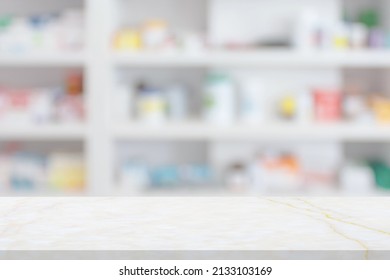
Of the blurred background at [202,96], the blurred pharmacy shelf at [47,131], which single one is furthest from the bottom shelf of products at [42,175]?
the blurred pharmacy shelf at [47,131]

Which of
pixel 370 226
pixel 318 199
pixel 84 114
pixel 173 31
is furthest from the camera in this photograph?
pixel 173 31

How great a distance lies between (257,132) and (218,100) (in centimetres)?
23

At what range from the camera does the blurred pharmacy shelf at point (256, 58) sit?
2.93 meters

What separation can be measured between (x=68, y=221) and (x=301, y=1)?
93.3 inches

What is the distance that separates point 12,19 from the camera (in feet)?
10.1

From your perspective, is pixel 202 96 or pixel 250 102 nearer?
pixel 250 102

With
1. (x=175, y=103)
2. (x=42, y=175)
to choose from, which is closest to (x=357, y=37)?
(x=175, y=103)

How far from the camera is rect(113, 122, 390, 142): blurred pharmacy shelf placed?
2.93 metres

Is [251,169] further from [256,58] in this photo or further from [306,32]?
[306,32]

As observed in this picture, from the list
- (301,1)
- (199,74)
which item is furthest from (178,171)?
(301,1)

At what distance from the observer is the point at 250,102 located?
300 centimetres

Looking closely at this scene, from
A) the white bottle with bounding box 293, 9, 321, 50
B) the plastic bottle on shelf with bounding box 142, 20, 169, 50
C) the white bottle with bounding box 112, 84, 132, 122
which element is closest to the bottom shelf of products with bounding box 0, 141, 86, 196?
the white bottle with bounding box 112, 84, 132, 122

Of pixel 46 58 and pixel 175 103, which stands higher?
pixel 46 58

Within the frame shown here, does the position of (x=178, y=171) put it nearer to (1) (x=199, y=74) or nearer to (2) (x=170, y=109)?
(2) (x=170, y=109)
